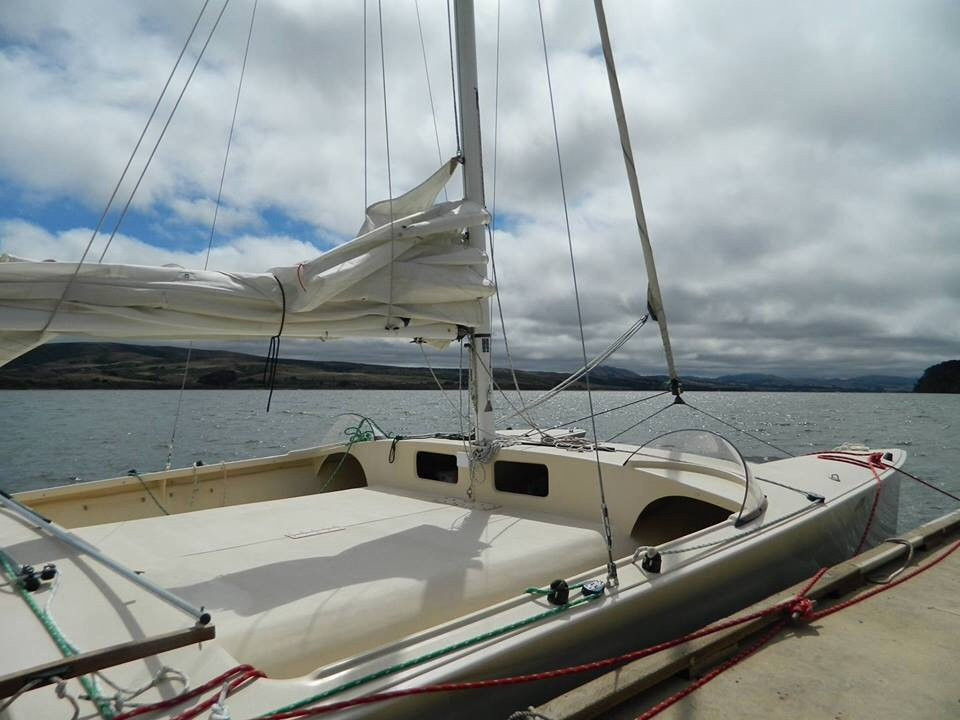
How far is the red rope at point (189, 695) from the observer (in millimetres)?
1815

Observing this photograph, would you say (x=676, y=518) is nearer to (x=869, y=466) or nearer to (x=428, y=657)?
(x=869, y=466)

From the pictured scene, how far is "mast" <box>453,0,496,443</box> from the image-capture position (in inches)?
210

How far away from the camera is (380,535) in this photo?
4.12m

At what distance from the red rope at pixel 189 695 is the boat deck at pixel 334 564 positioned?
21.0 inches

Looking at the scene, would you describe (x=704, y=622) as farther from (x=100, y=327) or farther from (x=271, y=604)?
(x=100, y=327)

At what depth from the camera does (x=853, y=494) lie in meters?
5.02

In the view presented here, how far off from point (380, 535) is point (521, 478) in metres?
1.64

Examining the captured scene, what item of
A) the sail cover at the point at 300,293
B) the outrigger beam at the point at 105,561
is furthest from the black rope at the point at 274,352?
the outrigger beam at the point at 105,561

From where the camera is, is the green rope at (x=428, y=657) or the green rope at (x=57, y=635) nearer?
the green rope at (x=57, y=635)

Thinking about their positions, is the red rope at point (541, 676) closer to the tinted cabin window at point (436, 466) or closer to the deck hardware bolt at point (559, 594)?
the deck hardware bolt at point (559, 594)

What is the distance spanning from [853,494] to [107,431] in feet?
98.9

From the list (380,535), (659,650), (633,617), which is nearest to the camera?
(659,650)

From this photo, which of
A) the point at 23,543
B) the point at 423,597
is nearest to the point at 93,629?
the point at 23,543

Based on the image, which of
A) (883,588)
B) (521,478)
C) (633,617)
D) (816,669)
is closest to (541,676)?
(633,617)
